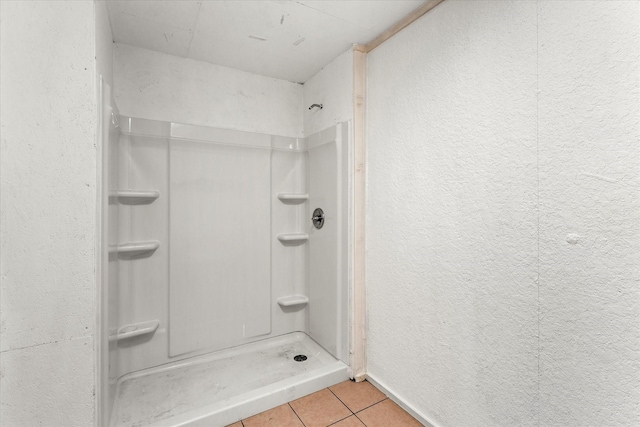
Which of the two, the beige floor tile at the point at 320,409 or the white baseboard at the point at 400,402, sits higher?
the white baseboard at the point at 400,402

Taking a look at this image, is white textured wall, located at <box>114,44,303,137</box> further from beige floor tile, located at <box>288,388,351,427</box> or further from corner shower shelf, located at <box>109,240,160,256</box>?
beige floor tile, located at <box>288,388,351,427</box>

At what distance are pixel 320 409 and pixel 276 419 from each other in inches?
8.6

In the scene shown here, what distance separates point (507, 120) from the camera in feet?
3.52

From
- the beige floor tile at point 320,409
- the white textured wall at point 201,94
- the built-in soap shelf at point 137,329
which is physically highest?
the white textured wall at point 201,94

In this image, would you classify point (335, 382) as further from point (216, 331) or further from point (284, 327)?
point (216, 331)

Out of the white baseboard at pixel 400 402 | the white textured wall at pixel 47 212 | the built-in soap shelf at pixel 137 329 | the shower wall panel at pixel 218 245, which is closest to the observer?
the white textured wall at pixel 47 212

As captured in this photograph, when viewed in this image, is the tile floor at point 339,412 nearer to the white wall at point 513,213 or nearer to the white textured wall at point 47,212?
the white wall at point 513,213

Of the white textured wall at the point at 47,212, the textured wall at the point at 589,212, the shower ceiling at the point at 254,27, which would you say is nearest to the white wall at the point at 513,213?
the textured wall at the point at 589,212

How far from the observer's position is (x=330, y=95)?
1.93m

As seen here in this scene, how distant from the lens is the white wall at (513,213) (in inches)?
32.8

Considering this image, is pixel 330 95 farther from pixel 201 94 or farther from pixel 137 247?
pixel 137 247

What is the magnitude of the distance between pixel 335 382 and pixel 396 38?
186cm

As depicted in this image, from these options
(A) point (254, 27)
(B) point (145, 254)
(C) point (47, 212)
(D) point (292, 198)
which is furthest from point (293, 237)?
(C) point (47, 212)

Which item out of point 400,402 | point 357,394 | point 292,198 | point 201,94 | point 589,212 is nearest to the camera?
point 589,212
